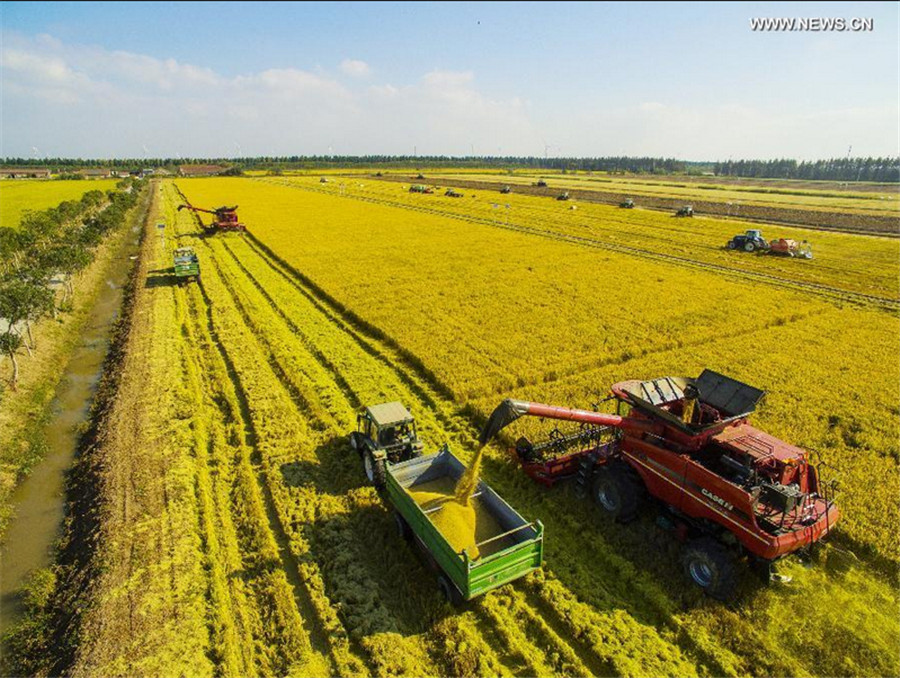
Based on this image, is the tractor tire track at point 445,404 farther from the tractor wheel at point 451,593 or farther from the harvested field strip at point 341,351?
the tractor wheel at point 451,593

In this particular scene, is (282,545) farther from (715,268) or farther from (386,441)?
(715,268)

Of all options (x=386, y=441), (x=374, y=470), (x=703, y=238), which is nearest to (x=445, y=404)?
(x=386, y=441)

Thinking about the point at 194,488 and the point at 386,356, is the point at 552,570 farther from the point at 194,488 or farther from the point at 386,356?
the point at 386,356

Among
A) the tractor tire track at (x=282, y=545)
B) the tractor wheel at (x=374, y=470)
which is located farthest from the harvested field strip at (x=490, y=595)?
the tractor wheel at (x=374, y=470)

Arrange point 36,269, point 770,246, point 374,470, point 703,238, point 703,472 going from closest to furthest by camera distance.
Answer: point 703,472 → point 374,470 → point 36,269 → point 770,246 → point 703,238

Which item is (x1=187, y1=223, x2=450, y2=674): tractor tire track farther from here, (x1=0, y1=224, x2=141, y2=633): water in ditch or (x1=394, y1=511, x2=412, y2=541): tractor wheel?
(x1=0, y1=224, x2=141, y2=633): water in ditch
